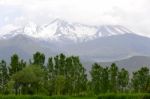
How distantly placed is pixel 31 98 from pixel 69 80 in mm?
88381

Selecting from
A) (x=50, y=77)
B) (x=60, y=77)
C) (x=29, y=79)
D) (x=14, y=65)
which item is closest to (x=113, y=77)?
(x=50, y=77)

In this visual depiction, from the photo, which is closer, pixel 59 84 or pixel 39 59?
pixel 59 84

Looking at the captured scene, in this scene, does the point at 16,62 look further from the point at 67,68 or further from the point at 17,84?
the point at 67,68

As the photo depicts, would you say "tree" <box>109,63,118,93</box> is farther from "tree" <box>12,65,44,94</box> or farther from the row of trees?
"tree" <box>12,65,44,94</box>

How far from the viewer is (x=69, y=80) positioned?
142125 mm

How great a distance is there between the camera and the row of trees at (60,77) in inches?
5123

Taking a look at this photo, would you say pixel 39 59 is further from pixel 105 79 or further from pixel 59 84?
pixel 105 79

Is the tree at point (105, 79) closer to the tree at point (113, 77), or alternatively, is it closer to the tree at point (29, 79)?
the tree at point (113, 77)

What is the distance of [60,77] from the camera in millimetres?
131625

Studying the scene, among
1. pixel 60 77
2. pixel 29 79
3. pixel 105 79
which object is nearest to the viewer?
pixel 29 79

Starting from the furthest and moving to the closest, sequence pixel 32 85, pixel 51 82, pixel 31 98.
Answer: pixel 51 82
pixel 32 85
pixel 31 98

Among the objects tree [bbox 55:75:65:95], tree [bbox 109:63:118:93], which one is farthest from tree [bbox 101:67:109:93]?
tree [bbox 55:75:65:95]

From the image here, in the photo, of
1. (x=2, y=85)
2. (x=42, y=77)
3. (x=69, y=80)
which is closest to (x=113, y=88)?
(x=69, y=80)

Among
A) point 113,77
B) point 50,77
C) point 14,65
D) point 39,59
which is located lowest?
point 113,77
